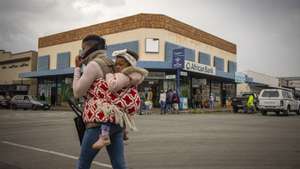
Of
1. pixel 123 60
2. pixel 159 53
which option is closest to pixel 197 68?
pixel 159 53

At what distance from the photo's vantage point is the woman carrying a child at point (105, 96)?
10.5ft

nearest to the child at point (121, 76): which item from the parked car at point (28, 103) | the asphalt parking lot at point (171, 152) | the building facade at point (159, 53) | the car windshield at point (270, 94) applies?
the asphalt parking lot at point (171, 152)

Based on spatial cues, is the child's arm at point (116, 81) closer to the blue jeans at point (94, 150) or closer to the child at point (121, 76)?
the child at point (121, 76)

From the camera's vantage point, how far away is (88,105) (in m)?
3.30

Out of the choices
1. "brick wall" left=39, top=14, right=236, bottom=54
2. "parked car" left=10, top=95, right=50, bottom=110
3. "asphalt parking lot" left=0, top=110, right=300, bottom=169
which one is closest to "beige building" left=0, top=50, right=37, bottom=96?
"brick wall" left=39, top=14, right=236, bottom=54

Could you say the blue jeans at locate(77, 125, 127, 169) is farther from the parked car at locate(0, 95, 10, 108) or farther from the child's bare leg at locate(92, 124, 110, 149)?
the parked car at locate(0, 95, 10, 108)

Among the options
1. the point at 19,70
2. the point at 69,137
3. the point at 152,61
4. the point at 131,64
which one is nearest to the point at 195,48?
the point at 152,61

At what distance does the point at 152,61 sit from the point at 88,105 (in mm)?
29242

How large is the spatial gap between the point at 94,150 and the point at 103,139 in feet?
0.68

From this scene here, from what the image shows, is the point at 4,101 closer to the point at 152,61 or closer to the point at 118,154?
the point at 152,61

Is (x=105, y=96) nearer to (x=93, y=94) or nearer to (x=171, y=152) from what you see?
(x=93, y=94)

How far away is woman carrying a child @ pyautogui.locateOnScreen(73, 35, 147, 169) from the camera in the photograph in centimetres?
321

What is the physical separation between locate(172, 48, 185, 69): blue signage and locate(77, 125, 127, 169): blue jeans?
1057 inches

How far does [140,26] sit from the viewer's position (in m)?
34.7
